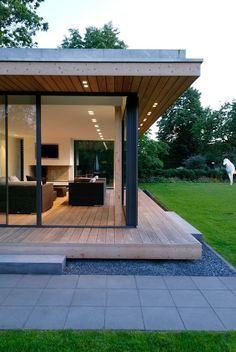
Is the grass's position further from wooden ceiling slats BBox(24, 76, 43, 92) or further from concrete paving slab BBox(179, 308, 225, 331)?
wooden ceiling slats BBox(24, 76, 43, 92)

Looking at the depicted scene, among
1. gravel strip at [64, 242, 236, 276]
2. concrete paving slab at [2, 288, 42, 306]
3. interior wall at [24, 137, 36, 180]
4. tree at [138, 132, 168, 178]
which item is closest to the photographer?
concrete paving slab at [2, 288, 42, 306]

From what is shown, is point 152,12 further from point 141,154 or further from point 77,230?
point 77,230

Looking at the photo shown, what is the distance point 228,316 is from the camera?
128 inches

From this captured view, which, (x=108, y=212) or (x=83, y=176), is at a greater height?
(x=83, y=176)

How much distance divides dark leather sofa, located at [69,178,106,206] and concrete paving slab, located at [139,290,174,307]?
5.19 m

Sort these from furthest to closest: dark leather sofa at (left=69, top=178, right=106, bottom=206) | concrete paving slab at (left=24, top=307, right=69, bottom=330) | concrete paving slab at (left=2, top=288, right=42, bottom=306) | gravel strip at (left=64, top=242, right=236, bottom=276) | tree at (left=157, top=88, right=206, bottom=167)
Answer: tree at (left=157, top=88, right=206, bottom=167), dark leather sofa at (left=69, top=178, right=106, bottom=206), gravel strip at (left=64, top=242, right=236, bottom=276), concrete paving slab at (left=2, top=288, right=42, bottom=306), concrete paving slab at (left=24, top=307, right=69, bottom=330)

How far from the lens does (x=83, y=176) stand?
35.6 feet

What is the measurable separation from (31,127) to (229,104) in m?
28.5

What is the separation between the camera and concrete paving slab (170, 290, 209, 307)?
3523mm

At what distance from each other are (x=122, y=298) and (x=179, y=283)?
0.89m

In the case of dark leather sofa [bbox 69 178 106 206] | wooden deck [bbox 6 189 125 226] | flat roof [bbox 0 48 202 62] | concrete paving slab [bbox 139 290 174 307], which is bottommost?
concrete paving slab [bbox 139 290 174 307]

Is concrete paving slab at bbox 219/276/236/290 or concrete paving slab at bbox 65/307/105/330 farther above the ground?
concrete paving slab at bbox 65/307/105/330

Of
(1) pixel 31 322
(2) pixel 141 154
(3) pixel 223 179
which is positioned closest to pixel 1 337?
(1) pixel 31 322

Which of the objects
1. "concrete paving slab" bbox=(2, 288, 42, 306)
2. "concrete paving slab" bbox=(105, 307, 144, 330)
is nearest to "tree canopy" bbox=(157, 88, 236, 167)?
"concrete paving slab" bbox=(2, 288, 42, 306)
